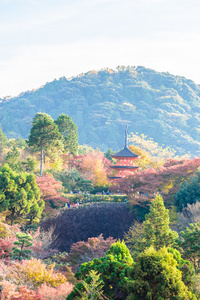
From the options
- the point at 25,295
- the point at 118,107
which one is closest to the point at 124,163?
the point at 25,295

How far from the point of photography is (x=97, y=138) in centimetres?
10888

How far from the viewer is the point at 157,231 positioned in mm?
20891

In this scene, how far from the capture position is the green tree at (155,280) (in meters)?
12.1

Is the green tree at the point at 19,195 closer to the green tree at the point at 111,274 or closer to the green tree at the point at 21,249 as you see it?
the green tree at the point at 21,249

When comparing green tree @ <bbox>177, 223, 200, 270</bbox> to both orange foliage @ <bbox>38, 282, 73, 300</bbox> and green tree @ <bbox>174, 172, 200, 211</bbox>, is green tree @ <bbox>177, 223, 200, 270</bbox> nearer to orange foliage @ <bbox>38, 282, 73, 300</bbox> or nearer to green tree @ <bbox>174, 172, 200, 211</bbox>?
orange foliage @ <bbox>38, 282, 73, 300</bbox>

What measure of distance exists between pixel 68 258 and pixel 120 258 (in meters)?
7.22

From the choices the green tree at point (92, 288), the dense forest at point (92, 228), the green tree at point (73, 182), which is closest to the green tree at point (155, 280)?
the dense forest at point (92, 228)

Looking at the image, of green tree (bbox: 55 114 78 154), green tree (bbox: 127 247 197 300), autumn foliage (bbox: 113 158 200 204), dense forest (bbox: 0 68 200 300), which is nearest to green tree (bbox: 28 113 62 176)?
dense forest (bbox: 0 68 200 300)

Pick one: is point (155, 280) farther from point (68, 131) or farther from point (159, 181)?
point (68, 131)

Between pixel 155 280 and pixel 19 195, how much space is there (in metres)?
16.4

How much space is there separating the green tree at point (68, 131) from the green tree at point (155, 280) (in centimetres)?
3165

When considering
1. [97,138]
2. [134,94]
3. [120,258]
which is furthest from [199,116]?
[120,258]

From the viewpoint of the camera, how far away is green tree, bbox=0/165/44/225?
27094 mm

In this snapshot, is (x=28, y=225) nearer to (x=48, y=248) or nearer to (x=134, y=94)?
(x=48, y=248)
